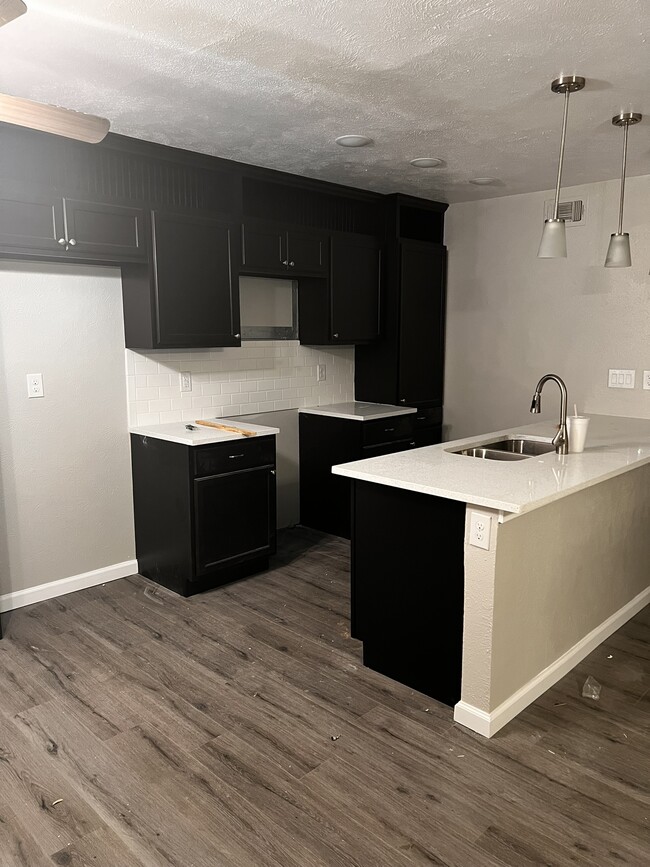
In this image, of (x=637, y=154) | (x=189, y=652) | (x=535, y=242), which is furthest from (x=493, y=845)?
(x=535, y=242)

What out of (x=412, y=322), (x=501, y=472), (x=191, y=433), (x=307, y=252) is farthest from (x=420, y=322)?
(x=501, y=472)

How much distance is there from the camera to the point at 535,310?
4.68 m

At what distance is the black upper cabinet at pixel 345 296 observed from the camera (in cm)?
448

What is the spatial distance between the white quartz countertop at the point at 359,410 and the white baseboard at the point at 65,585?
5.21ft

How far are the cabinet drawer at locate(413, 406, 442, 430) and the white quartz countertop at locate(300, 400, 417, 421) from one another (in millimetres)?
152

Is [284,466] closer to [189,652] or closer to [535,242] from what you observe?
[189,652]

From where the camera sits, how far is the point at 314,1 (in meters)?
1.96

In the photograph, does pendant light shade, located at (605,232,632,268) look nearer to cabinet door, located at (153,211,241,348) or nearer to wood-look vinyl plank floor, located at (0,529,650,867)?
wood-look vinyl plank floor, located at (0,529,650,867)

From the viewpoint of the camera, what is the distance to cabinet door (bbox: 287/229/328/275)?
4.18 metres

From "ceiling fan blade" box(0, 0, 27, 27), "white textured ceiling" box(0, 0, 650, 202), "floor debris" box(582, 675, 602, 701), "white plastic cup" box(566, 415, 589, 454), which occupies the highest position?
"white textured ceiling" box(0, 0, 650, 202)

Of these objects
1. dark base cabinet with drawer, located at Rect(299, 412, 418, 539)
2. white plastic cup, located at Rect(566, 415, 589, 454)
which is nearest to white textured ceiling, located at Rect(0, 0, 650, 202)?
white plastic cup, located at Rect(566, 415, 589, 454)

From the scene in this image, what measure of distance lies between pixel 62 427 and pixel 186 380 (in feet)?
2.69

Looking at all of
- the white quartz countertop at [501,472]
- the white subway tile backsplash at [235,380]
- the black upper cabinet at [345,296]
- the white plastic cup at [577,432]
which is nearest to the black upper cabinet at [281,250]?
the black upper cabinet at [345,296]

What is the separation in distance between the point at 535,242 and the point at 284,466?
93.2 inches
